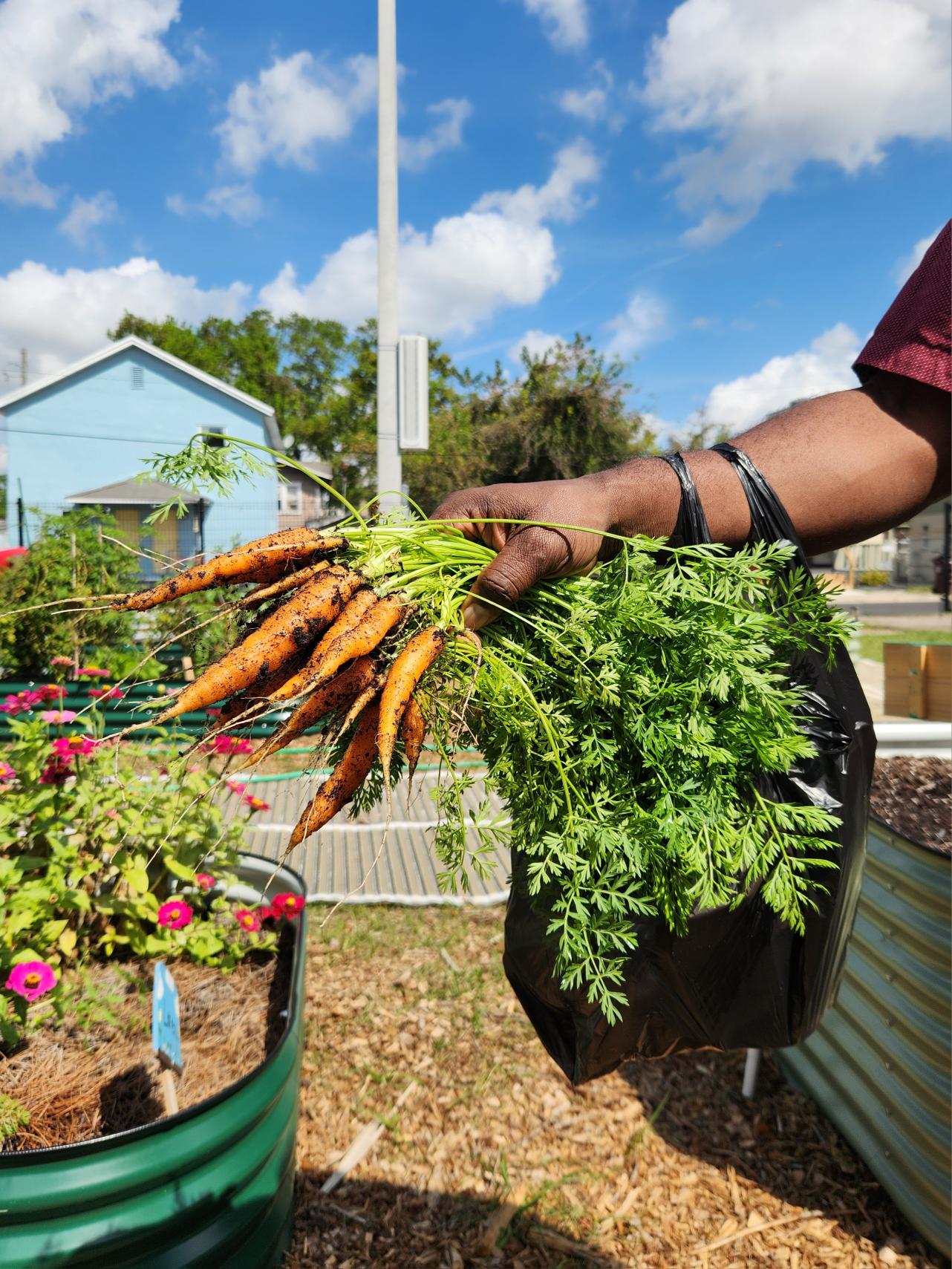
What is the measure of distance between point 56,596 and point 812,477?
800 centimetres

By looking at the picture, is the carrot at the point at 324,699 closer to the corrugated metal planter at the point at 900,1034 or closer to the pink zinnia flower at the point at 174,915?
the pink zinnia flower at the point at 174,915

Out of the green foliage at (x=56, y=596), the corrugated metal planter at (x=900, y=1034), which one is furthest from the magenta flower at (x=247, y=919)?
the green foliage at (x=56, y=596)

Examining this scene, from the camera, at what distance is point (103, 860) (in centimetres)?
296

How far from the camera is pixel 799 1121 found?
10.5 ft

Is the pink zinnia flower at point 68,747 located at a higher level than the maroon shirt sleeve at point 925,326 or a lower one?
lower

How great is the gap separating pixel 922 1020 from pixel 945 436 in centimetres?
200

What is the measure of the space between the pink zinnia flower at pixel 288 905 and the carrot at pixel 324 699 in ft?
5.51

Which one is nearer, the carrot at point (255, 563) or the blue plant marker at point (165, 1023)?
the carrot at point (255, 563)

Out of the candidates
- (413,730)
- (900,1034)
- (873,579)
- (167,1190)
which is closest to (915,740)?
(900,1034)

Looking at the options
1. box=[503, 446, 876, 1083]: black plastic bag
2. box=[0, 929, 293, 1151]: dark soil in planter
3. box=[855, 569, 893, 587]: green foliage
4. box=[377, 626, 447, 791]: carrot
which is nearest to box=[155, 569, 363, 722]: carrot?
box=[377, 626, 447, 791]: carrot

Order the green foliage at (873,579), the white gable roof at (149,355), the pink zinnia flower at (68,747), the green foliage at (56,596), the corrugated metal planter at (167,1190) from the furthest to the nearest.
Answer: the green foliage at (873,579)
the white gable roof at (149,355)
the green foliage at (56,596)
the pink zinnia flower at (68,747)
the corrugated metal planter at (167,1190)

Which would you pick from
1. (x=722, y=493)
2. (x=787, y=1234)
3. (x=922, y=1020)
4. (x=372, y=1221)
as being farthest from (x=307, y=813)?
(x=787, y=1234)

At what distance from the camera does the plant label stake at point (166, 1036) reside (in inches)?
82.3

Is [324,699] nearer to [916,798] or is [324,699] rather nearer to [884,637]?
[916,798]
